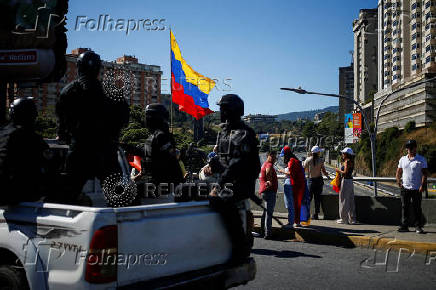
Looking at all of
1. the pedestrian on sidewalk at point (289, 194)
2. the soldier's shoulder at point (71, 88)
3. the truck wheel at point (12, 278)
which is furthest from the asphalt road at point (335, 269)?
the soldier's shoulder at point (71, 88)

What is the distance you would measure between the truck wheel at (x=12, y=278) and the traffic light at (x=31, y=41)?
1561 cm

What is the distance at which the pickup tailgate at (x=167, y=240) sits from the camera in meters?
3.43

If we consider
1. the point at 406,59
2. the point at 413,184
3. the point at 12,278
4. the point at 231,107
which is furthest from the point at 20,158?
the point at 406,59

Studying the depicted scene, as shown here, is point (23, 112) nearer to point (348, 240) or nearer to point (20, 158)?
point (20, 158)

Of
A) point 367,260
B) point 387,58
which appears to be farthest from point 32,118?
point 387,58

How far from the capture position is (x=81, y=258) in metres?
3.28

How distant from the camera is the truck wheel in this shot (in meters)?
3.62

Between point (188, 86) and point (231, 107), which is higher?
point (188, 86)

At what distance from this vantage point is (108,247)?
3297 mm

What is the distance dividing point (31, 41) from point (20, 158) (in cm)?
1587

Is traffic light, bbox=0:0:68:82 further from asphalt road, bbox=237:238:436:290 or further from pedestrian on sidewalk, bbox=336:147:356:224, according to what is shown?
asphalt road, bbox=237:238:436:290

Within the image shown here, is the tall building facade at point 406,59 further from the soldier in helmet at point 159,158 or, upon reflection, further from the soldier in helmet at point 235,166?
the soldier in helmet at point 159,158

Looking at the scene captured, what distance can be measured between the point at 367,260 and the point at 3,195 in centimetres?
590

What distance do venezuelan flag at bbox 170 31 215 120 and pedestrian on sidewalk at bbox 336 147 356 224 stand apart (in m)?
4.94
